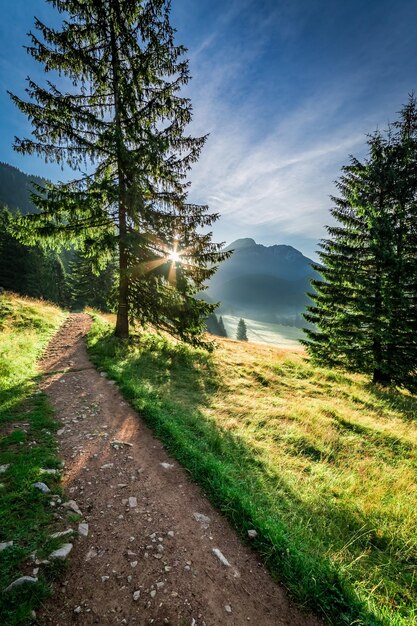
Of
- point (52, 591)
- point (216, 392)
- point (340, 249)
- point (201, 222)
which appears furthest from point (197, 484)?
point (340, 249)

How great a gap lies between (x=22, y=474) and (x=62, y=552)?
1773mm

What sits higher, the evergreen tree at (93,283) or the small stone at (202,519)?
the evergreen tree at (93,283)

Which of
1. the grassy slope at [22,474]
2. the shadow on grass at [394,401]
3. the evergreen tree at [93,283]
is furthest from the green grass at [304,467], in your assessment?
the evergreen tree at [93,283]

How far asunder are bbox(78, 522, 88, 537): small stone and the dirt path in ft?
0.20

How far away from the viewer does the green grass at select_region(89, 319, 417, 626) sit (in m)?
3.46

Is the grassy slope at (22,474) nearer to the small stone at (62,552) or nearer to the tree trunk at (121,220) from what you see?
the small stone at (62,552)

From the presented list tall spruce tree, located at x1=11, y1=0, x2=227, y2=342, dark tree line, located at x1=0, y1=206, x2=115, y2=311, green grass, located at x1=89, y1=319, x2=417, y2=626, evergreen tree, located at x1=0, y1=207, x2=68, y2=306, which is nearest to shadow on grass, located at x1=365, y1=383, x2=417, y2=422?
green grass, located at x1=89, y1=319, x2=417, y2=626

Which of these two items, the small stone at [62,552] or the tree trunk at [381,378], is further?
the tree trunk at [381,378]

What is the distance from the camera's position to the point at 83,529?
376 centimetres

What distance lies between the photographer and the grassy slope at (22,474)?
9.37 ft

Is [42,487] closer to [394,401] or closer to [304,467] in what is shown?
[304,467]

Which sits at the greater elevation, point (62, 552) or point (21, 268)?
point (21, 268)

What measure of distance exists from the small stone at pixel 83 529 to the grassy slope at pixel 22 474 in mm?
395

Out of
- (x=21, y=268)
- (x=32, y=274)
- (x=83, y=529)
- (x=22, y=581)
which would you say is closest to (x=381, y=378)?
(x=83, y=529)
